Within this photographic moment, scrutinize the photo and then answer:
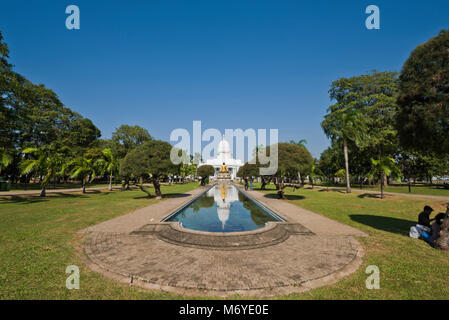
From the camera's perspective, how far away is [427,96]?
643 centimetres

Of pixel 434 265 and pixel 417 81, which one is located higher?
pixel 417 81

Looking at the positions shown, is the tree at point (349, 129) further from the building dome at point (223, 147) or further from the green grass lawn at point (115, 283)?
the building dome at point (223, 147)

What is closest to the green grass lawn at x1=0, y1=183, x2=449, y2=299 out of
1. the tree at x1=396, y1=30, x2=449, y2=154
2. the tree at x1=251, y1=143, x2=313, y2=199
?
the tree at x1=396, y1=30, x2=449, y2=154

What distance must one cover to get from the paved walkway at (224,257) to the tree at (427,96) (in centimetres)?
440

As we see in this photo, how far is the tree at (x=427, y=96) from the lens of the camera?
6.19 m

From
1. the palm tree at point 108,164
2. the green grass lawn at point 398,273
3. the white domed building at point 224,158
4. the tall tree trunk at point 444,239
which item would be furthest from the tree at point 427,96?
the white domed building at point 224,158

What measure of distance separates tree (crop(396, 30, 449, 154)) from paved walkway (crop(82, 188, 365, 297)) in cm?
440

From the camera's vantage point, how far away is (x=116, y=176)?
31.8 meters

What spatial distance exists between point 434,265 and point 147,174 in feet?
61.3

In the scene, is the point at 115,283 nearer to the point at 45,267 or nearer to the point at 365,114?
the point at 45,267

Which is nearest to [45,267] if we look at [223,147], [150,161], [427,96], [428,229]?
[427,96]

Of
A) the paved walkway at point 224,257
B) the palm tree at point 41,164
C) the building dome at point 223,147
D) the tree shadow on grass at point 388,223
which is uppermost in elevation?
the building dome at point 223,147
